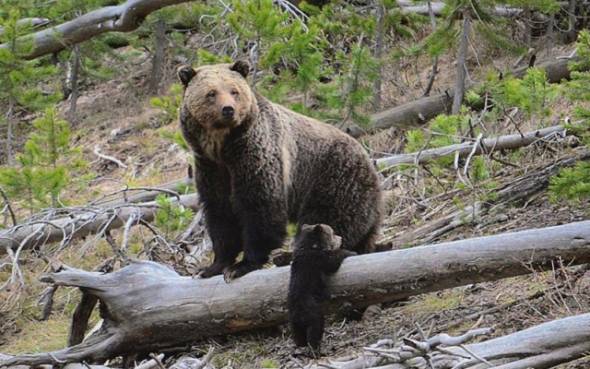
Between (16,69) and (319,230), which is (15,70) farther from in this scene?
(319,230)

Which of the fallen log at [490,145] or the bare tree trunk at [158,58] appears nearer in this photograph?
the fallen log at [490,145]

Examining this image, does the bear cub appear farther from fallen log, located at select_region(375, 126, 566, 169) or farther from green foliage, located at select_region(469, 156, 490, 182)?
fallen log, located at select_region(375, 126, 566, 169)

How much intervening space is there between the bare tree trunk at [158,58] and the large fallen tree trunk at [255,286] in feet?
32.5

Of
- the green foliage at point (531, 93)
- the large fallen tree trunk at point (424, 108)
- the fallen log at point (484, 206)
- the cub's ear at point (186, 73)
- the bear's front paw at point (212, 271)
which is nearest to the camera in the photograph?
the bear's front paw at point (212, 271)

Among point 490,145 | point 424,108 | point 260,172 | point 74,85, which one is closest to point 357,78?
point 424,108

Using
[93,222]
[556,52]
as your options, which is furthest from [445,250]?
[556,52]

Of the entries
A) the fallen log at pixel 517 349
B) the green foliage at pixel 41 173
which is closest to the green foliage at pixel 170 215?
the green foliage at pixel 41 173

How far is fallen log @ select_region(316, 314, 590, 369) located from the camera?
4.72 metres

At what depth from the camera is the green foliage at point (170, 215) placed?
885cm

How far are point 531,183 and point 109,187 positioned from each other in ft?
23.1

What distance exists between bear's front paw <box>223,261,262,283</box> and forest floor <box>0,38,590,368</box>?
1.59ft

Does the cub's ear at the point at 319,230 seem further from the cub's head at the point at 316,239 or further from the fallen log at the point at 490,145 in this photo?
the fallen log at the point at 490,145

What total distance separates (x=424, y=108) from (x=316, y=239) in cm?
662

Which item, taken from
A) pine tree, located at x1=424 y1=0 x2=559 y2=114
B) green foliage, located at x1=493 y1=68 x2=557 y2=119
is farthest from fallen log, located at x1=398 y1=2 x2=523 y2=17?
green foliage, located at x1=493 y1=68 x2=557 y2=119
